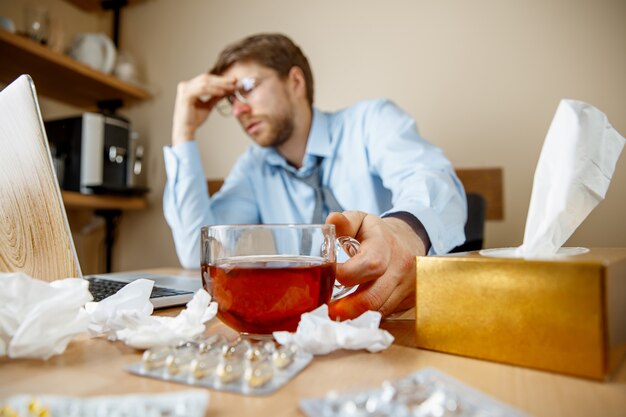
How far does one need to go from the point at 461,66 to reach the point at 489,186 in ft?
1.53

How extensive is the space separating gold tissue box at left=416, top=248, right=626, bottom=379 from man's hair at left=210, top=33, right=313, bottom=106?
135 centimetres

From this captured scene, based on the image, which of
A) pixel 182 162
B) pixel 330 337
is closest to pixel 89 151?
pixel 182 162

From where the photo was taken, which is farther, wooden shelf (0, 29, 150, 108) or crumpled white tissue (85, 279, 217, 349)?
wooden shelf (0, 29, 150, 108)

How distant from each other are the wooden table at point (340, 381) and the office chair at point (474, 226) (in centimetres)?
97

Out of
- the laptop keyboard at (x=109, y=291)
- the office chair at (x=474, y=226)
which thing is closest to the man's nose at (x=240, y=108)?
the office chair at (x=474, y=226)

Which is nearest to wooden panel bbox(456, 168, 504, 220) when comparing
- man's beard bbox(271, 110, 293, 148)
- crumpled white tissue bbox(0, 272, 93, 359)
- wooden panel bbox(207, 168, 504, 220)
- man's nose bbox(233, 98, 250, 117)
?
wooden panel bbox(207, 168, 504, 220)

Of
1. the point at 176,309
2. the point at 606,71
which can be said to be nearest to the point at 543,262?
the point at 176,309

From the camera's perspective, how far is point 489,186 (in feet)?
5.52

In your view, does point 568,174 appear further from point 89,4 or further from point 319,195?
point 89,4

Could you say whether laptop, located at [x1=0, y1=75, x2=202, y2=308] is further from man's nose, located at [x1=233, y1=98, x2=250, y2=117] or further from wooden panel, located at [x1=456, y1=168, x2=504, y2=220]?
wooden panel, located at [x1=456, y1=168, x2=504, y2=220]

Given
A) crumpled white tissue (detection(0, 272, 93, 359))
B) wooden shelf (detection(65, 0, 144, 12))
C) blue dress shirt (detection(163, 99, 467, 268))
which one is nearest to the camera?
crumpled white tissue (detection(0, 272, 93, 359))

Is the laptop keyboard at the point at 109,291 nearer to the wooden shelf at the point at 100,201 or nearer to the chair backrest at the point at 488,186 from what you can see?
the wooden shelf at the point at 100,201

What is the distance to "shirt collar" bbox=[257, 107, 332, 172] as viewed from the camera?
4.87ft

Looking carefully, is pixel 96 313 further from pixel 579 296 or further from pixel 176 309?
pixel 579 296
